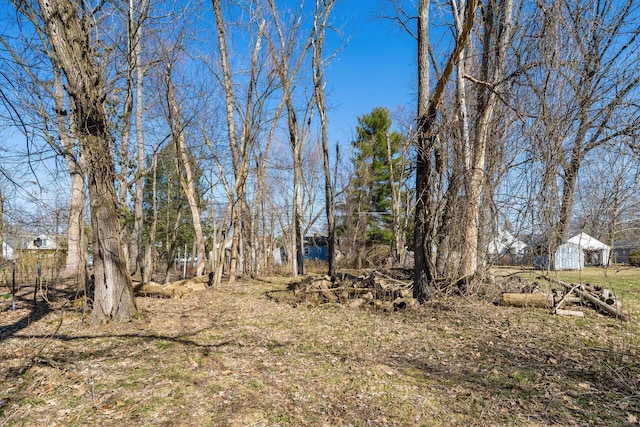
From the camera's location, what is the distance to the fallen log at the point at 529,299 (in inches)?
296

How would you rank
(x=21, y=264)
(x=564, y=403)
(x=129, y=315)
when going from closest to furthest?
(x=564, y=403) → (x=129, y=315) → (x=21, y=264)

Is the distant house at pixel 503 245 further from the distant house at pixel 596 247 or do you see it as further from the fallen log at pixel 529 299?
the distant house at pixel 596 247

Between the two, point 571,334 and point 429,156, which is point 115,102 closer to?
point 429,156

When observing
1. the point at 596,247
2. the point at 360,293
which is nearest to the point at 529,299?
the point at 360,293

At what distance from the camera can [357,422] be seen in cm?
313

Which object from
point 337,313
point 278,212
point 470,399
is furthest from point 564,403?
point 278,212

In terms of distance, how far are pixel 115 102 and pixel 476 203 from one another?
715 cm

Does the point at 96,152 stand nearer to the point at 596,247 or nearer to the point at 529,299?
the point at 529,299

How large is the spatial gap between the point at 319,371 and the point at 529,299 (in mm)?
5465

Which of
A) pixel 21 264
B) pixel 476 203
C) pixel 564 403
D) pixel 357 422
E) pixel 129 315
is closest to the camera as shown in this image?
pixel 357 422

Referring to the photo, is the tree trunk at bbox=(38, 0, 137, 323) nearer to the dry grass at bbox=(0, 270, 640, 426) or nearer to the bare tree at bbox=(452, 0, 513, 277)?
the dry grass at bbox=(0, 270, 640, 426)

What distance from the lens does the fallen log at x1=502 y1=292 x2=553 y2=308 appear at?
296 inches

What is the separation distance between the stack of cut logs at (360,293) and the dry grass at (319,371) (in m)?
0.74

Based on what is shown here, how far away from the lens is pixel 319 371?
4.27 meters
